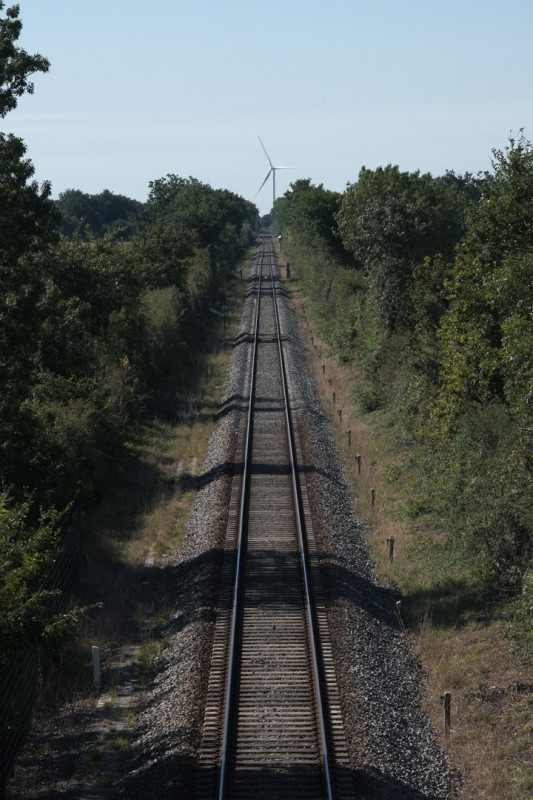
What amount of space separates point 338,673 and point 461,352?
12.0 meters

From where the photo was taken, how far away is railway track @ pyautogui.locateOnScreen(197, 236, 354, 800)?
481 inches

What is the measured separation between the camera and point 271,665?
15430mm

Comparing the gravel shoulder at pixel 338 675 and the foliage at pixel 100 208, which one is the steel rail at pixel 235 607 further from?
the foliage at pixel 100 208

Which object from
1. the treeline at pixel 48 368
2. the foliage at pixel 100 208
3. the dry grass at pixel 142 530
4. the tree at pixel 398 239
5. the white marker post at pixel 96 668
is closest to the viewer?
the treeline at pixel 48 368

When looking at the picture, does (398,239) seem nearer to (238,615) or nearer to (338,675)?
(238,615)

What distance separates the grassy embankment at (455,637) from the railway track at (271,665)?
192 centimetres

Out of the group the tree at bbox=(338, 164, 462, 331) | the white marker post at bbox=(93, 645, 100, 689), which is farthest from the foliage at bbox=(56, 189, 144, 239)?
the white marker post at bbox=(93, 645, 100, 689)

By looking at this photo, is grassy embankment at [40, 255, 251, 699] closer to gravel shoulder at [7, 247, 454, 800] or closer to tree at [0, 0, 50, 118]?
gravel shoulder at [7, 247, 454, 800]

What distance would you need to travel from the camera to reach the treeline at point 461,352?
704 inches

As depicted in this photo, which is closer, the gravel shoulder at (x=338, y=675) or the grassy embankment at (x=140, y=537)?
the gravel shoulder at (x=338, y=675)

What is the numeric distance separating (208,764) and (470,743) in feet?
13.7

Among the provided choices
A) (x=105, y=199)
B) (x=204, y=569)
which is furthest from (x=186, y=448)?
(x=105, y=199)

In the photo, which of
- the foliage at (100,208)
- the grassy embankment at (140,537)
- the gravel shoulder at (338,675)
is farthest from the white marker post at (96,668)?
the foliage at (100,208)

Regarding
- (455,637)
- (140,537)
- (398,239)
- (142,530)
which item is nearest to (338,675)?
(455,637)
